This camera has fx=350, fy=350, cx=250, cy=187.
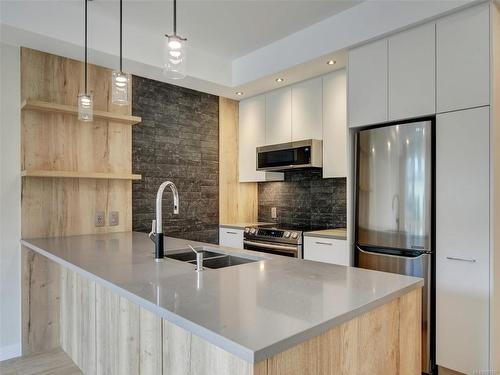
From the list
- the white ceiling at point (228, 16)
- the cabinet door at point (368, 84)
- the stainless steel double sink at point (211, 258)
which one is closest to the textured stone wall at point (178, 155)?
the white ceiling at point (228, 16)

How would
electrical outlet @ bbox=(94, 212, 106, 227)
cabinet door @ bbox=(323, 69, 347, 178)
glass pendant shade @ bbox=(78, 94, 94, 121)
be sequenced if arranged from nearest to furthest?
glass pendant shade @ bbox=(78, 94, 94, 121) < electrical outlet @ bbox=(94, 212, 106, 227) < cabinet door @ bbox=(323, 69, 347, 178)

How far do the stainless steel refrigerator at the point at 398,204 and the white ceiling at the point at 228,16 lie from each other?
3.58 ft

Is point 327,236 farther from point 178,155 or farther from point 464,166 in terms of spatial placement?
point 178,155

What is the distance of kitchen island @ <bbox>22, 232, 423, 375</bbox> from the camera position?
3.13 ft

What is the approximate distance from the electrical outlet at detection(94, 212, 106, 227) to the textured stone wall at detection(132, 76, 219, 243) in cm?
31

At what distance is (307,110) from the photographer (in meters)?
3.65

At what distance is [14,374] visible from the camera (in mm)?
2529

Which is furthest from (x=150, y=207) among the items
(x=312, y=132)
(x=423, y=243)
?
(x=423, y=243)

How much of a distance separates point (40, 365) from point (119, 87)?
219 centimetres

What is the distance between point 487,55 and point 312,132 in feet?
5.54

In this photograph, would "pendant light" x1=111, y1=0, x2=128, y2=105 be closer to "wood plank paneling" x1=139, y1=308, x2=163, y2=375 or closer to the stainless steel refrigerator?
"wood plank paneling" x1=139, y1=308, x2=163, y2=375

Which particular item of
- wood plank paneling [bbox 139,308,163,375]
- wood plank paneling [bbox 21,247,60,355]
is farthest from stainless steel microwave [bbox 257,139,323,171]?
wood plank paneling [bbox 139,308,163,375]

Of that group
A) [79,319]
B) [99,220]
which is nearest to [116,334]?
[79,319]

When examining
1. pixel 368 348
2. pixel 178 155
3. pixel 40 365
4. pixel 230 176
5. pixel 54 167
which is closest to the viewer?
pixel 368 348
